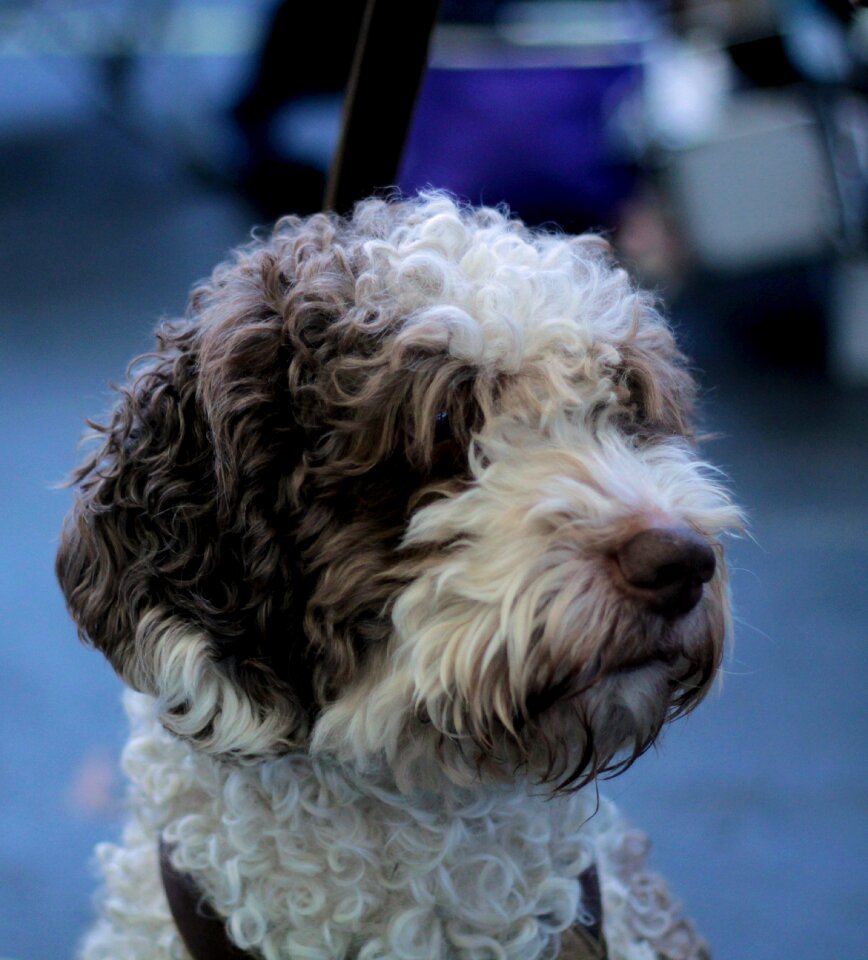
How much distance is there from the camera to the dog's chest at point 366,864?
4.19ft

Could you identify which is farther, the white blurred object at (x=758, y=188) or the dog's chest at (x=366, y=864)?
the white blurred object at (x=758, y=188)

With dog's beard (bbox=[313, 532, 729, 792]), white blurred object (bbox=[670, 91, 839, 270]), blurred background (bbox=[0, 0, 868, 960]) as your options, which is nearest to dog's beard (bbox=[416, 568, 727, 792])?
dog's beard (bbox=[313, 532, 729, 792])

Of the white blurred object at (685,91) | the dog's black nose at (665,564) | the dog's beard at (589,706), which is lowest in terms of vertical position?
the dog's beard at (589,706)

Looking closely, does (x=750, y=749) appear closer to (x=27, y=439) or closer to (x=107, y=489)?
(x=107, y=489)

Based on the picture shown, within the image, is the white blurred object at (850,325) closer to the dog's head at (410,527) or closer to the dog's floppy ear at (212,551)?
the dog's head at (410,527)

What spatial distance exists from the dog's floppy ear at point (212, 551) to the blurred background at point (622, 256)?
0.67m

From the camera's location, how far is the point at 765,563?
343cm

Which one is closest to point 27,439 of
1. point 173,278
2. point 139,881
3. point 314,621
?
point 173,278

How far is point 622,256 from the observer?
200cm

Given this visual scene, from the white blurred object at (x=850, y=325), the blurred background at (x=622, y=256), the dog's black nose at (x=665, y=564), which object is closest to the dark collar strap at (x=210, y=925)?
the dog's black nose at (x=665, y=564)

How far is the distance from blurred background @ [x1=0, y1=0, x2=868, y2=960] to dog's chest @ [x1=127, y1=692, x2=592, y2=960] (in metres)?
0.80

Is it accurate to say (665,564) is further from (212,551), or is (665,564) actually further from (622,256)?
(622,256)

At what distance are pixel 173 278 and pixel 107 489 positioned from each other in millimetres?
3556

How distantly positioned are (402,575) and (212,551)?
0.64 ft
